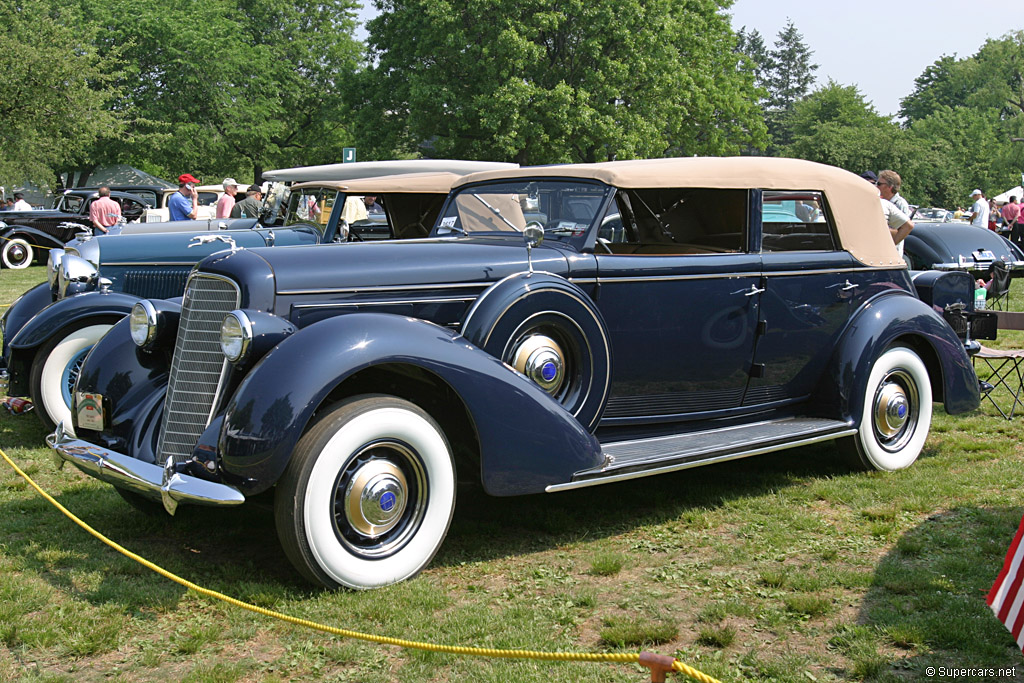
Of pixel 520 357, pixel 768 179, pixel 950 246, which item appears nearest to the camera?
pixel 520 357

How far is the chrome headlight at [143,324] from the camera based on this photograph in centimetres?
463

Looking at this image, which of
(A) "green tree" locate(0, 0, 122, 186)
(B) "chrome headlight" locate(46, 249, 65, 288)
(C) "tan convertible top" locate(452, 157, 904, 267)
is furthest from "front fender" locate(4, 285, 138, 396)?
(A) "green tree" locate(0, 0, 122, 186)

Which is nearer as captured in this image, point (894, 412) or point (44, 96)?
point (894, 412)

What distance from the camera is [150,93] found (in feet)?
124

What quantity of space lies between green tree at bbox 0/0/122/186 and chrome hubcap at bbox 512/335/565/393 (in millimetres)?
24084

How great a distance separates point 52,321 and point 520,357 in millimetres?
3680

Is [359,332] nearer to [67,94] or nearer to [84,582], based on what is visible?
[84,582]

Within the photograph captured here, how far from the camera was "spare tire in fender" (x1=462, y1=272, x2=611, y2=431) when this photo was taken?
429 centimetres

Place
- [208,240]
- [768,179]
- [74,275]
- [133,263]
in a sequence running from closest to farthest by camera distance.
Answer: [768,179] → [74,275] → [133,263] → [208,240]

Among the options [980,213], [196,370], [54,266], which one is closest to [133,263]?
[54,266]

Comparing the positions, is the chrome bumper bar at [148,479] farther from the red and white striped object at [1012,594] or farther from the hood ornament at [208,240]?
the hood ornament at [208,240]

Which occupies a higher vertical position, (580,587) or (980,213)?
(980,213)

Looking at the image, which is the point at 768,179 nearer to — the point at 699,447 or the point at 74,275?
the point at 699,447

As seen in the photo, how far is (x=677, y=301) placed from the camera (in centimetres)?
492
